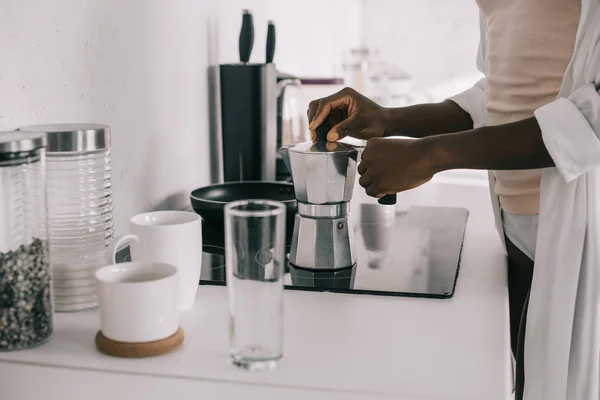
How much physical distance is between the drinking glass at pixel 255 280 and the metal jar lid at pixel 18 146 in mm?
188

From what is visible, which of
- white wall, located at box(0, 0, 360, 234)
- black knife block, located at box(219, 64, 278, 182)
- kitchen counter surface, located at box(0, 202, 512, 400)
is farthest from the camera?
black knife block, located at box(219, 64, 278, 182)

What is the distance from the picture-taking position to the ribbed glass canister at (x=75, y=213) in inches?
31.0

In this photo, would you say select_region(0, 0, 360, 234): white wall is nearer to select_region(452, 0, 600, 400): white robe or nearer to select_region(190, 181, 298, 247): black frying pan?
select_region(190, 181, 298, 247): black frying pan

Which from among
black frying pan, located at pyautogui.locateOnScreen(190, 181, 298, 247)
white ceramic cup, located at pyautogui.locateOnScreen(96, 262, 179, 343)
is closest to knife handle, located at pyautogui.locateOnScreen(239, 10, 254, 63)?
black frying pan, located at pyautogui.locateOnScreen(190, 181, 298, 247)

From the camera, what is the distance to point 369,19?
178 inches

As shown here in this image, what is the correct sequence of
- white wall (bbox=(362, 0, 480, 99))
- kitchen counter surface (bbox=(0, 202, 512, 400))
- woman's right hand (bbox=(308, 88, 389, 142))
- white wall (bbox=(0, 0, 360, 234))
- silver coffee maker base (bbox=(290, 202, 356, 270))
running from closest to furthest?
1. kitchen counter surface (bbox=(0, 202, 512, 400))
2. white wall (bbox=(0, 0, 360, 234))
3. silver coffee maker base (bbox=(290, 202, 356, 270))
4. woman's right hand (bbox=(308, 88, 389, 142))
5. white wall (bbox=(362, 0, 480, 99))

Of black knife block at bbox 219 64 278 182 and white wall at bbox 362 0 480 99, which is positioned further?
white wall at bbox 362 0 480 99

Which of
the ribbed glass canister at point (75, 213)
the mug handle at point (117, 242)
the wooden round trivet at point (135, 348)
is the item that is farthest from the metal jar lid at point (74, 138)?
the wooden round trivet at point (135, 348)

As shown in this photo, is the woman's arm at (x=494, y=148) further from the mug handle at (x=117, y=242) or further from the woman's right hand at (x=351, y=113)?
the mug handle at (x=117, y=242)

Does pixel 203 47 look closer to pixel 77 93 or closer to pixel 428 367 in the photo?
pixel 77 93

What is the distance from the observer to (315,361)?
0.68 m

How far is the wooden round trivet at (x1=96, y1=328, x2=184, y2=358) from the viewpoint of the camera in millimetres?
676

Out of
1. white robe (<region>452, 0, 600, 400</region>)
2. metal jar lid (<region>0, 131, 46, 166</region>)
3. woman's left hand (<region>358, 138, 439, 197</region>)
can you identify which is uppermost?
metal jar lid (<region>0, 131, 46, 166</region>)

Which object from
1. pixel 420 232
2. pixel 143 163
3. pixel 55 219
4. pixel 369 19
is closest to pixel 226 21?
pixel 143 163
